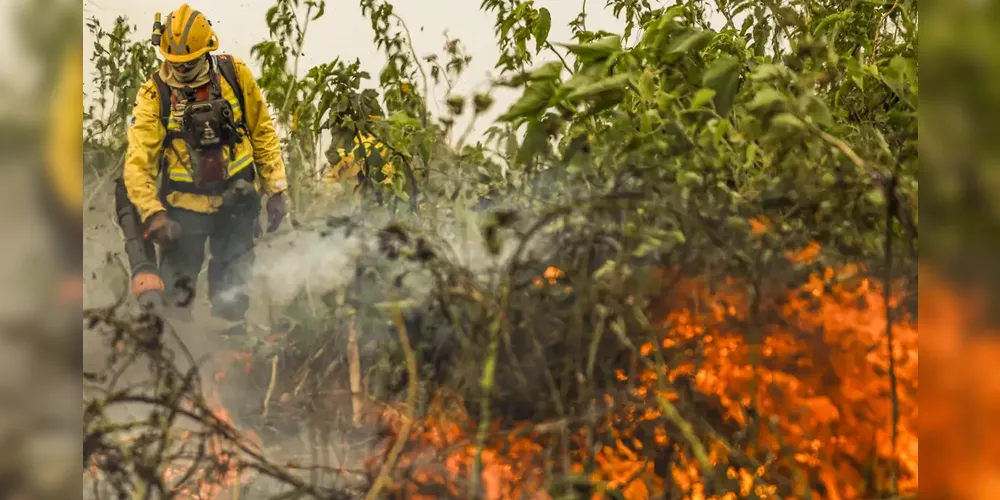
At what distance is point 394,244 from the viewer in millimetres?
752

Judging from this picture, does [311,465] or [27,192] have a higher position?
[27,192]

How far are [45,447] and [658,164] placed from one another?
0.67 metres

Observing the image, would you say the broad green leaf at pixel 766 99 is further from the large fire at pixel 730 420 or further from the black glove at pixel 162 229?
the black glove at pixel 162 229

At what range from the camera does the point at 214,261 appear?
78cm

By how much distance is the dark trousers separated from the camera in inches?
30.4

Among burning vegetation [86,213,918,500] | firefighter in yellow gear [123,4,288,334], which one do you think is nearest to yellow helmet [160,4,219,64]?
firefighter in yellow gear [123,4,288,334]

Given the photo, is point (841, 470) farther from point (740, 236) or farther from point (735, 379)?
point (740, 236)

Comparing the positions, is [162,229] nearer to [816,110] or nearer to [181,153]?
[181,153]

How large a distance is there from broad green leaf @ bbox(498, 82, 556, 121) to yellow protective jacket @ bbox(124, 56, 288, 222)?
0.27 metres

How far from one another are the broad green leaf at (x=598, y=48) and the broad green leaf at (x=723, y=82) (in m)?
0.10

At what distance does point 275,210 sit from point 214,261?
0.08 metres

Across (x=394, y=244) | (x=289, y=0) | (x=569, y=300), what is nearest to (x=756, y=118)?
(x=569, y=300)

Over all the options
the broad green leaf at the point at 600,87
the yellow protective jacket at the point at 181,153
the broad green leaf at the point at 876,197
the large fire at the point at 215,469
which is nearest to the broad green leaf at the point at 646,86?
the broad green leaf at the point at 600,87

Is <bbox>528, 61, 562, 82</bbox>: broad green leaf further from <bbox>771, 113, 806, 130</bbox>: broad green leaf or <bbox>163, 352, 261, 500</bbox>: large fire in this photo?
<bbox>163, 352, 261, 500</bbox>: large fire
